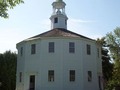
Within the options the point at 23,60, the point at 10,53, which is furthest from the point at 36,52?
the point at 10,53

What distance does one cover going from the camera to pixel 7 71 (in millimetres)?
52188

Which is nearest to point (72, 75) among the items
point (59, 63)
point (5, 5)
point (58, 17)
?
point (59, 63)

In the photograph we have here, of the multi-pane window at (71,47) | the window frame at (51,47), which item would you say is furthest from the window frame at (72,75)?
the window frame at (51,47)

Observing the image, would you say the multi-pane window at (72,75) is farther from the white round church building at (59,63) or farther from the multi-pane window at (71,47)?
the multi-pane window at (71,47)

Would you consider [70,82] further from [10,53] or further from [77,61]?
[10,53]

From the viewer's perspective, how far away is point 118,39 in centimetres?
4100

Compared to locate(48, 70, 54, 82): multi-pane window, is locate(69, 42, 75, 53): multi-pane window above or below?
above

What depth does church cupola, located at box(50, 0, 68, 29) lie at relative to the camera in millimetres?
38794

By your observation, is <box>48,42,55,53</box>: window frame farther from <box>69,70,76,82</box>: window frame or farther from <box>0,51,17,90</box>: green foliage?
<box>0,51,17,90</box>: green foliage

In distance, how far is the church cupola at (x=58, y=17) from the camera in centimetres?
3879

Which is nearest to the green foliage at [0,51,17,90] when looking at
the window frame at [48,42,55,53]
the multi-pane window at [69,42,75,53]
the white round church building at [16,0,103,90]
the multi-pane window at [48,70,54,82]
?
the white round church building at [16,0,103,90]

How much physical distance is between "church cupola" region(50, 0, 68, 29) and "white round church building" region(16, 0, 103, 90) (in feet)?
12.9

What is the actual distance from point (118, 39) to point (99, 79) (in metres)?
8.39

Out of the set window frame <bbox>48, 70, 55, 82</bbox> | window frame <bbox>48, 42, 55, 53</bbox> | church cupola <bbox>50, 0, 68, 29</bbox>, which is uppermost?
church cupola <bbox>50, 0, 68, 29</bbox>
